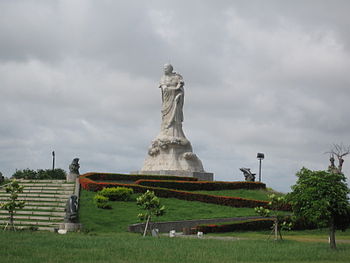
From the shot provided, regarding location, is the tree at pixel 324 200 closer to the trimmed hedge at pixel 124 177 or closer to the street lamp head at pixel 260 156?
the trimmed hedge at pixel 124 177

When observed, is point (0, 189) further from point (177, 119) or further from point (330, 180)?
point (330, 180)

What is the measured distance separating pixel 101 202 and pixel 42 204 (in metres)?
2.91

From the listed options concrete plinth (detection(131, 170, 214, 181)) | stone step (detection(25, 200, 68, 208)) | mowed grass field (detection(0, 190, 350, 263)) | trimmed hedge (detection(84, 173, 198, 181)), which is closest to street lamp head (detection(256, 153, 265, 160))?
concrete plinth (detection(131, 170, 214, 181))

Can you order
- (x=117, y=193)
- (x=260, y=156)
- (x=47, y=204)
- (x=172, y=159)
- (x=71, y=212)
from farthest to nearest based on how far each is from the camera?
(x=260, y=156) → (x=172, y=159) → (x=117, y=193) → (x=47, y=204) → (x=71, y=212)

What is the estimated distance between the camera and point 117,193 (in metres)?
26.9

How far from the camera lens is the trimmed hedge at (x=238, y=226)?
21.7 meters

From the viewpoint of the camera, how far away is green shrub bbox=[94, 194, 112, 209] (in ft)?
81.8

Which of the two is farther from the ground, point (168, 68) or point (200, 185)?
point (168, 68)

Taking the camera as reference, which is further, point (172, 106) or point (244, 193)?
point (172, 106)

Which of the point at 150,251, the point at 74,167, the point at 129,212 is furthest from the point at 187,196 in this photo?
the point at 150,251

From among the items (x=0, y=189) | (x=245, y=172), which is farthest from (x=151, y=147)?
(x=0, y=189)

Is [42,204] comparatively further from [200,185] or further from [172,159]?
[172,159]

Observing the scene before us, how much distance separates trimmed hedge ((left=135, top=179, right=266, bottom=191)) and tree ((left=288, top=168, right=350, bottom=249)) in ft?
53.4

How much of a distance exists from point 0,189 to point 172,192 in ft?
31.4
